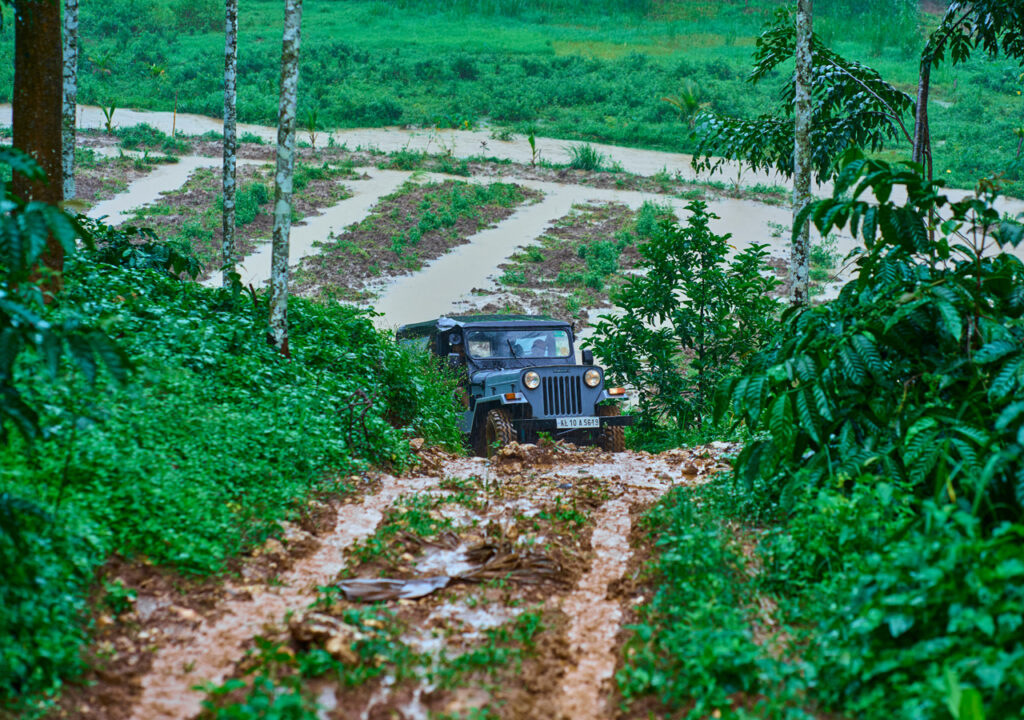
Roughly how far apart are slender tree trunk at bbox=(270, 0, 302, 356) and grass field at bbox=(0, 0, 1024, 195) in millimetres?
32314

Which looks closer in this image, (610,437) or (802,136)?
(802,136)

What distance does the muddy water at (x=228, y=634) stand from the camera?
3.75 metres

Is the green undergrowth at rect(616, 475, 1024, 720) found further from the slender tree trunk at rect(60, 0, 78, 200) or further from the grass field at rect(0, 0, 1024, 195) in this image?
the grass field at rect(0, 0, 1024, 195)

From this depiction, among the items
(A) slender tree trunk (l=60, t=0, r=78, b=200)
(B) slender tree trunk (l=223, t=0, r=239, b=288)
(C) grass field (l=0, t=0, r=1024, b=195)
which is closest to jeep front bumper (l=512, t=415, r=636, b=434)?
(B) slender tree trunk (l=223, t=0, r=239, b=288)

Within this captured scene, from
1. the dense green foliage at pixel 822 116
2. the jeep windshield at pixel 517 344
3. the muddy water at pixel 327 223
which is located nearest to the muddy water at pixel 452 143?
the muddy water at pixel 327 223

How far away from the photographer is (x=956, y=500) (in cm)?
438

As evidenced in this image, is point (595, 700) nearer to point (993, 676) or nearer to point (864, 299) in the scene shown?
point (993, 676)

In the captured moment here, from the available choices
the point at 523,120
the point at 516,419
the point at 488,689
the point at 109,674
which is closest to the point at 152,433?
the point at 109,674

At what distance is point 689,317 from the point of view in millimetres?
12055

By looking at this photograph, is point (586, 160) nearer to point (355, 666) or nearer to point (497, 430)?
point (497, 430)

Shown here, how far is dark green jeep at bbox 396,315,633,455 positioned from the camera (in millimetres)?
10609

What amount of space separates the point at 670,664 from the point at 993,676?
4.48ft

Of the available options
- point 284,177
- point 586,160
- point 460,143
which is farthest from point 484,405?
point 460,143

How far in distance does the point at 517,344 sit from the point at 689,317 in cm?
238
